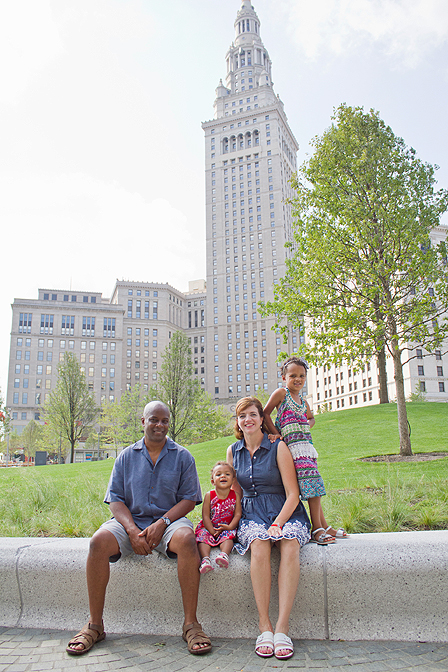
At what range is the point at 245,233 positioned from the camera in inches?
4331

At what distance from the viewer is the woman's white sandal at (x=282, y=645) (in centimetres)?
334

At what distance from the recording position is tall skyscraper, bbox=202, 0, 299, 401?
348ft

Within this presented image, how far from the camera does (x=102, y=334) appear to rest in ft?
367

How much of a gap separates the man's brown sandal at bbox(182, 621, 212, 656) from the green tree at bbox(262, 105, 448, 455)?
10763mm

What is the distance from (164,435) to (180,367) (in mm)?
27868

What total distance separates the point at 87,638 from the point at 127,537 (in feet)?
2.58

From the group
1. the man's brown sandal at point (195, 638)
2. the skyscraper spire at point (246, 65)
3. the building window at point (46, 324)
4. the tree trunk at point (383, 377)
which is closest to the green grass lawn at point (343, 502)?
the man's brown sandal at point (195, 638)

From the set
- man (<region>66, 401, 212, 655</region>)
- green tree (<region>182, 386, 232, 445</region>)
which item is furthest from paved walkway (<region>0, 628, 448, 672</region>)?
green tree (<region>182, 386, 232, 445</region>)

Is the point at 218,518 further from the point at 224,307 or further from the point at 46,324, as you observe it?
the point at 46,324

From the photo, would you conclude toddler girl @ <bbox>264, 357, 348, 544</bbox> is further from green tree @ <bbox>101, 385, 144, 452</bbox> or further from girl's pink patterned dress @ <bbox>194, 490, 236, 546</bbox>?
green tree @ <bbox>101, 385, 144, 452</bbox>

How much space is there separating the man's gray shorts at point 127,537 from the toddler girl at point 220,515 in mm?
207

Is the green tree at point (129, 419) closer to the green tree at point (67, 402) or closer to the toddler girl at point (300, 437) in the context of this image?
the green tree at point (67, 402)

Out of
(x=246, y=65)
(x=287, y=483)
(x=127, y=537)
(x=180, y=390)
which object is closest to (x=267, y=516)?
(x=287, y=483)

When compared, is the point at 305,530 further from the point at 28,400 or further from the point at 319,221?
the point at 28,400
